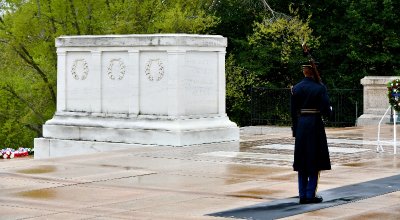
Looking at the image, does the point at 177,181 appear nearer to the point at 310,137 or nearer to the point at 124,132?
the point at 310,137

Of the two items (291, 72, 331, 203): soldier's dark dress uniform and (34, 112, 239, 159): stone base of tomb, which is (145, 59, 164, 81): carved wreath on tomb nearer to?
(34, 112, 239, 159): stone base of tomb

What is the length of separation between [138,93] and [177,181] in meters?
7.05

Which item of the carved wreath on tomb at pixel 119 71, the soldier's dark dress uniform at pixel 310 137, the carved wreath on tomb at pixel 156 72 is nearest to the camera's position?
the soldier's dark dress uniform at pixel 310 137

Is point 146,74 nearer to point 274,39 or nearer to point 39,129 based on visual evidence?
point 39,129

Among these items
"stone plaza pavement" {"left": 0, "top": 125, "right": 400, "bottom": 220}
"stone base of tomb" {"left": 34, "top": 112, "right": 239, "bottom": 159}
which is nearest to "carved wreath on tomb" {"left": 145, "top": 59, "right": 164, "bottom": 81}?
"stone base of tomb" {"left": 34, "top": 112, "right": 239, "bottom": 159}

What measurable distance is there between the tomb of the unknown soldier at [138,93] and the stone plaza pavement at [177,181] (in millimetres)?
661

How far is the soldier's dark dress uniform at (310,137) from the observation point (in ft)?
39.0

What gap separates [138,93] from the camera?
21219 millimetres

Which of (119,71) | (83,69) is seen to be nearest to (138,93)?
(119,71)

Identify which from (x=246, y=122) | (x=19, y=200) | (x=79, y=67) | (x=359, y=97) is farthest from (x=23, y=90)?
(x=19, y=200)

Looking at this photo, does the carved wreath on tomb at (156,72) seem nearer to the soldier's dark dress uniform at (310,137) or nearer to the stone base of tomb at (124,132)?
the stone base of tomb at (124,132)

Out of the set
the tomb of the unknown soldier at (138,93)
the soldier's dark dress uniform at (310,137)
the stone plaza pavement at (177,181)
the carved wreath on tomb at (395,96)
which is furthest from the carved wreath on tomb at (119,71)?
the soldier's dark dress uniform at (310,137)

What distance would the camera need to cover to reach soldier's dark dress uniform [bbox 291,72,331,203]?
11883 millimetres

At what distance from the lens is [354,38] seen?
47.4 metres
